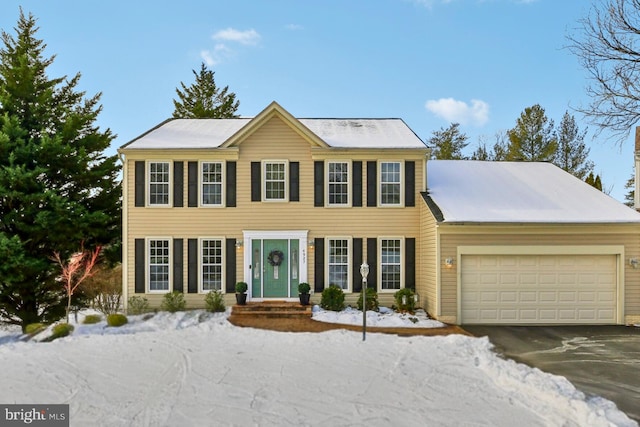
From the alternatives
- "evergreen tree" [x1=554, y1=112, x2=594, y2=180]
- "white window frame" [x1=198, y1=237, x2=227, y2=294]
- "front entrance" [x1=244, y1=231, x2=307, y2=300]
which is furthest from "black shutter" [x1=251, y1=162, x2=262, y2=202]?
"evergreen tree" [x1=554, y1=112, x2=594, y2=180]

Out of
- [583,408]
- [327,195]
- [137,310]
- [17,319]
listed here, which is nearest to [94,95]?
[17,319]

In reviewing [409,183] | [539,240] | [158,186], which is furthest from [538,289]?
[158,186]

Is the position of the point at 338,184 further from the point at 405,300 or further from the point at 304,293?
the point at 405,300

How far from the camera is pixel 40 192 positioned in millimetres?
13453

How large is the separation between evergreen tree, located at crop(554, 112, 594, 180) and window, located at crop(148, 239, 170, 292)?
75.6 feet

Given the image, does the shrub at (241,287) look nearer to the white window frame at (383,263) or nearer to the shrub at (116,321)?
the shrub at (116,321)

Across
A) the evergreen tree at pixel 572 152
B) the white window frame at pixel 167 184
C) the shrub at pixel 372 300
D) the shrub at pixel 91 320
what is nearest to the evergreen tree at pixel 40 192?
the white window frame at pixel 167 184

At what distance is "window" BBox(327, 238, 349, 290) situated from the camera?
1281 cm

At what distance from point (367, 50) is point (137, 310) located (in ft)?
40.2

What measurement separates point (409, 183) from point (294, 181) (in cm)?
373

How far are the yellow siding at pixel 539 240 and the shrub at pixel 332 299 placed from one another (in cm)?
294

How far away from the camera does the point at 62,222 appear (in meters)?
13.2

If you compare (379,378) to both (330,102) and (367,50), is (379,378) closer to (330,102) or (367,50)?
(367,50)

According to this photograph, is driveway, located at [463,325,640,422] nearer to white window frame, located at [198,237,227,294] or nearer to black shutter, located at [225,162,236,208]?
white window frame, located at [198,237,227,294]
